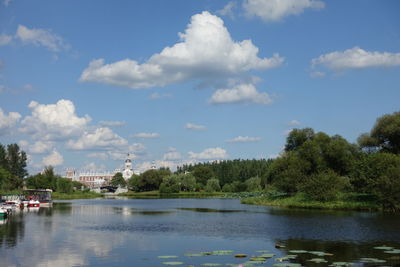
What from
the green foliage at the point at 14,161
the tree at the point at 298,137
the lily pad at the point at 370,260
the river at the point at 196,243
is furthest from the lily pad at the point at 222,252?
the green foliage at the point at 14,161

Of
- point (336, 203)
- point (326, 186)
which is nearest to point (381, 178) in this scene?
point (336, 203)

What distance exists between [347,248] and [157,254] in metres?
14.3

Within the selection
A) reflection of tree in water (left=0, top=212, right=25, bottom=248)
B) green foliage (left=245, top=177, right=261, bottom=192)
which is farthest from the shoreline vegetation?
green foliage (left=245, top=177, right=261, bottom=192)

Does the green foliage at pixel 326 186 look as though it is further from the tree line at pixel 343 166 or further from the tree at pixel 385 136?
the tree at pixel 385 136

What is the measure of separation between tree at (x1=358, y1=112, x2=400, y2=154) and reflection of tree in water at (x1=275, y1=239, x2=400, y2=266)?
54.3 meters

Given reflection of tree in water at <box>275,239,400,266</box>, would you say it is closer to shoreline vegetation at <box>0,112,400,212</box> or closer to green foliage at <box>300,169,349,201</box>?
shoreline vegetation at <box>0,112,400,212</box>

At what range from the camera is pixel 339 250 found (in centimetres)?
3186

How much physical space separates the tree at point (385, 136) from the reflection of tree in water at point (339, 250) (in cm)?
5434

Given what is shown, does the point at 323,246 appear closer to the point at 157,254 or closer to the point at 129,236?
the point at 157,254

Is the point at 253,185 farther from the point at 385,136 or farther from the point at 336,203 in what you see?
the point at 336,203

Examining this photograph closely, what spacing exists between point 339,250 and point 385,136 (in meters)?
62.4

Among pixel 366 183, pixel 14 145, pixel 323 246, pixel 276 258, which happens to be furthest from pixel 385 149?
pixel 14 145

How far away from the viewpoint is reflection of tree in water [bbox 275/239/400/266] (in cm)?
2803

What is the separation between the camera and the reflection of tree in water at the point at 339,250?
28.0m
